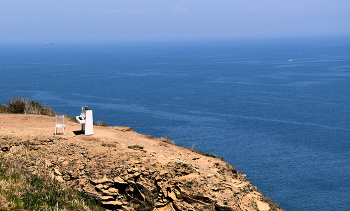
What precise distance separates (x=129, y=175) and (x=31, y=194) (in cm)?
→ 437

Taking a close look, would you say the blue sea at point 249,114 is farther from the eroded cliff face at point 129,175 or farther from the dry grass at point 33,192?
the dry grass at point 33,192

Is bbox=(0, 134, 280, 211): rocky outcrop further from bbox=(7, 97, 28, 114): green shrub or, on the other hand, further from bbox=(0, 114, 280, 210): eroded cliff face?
bbox=(7, 97, 28, 114): green shrub

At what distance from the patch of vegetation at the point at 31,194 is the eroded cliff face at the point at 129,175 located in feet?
2.74

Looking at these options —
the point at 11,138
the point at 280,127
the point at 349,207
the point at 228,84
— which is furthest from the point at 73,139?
the point at 228,84

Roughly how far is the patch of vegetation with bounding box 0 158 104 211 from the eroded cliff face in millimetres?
835

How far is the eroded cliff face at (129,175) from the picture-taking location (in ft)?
42.9

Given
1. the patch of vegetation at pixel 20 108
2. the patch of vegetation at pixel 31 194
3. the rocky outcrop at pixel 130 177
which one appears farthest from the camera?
the patch of vegetation at pixel 20 108

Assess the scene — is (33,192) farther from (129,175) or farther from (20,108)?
(20,108)

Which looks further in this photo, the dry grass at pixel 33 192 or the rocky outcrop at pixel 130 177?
the rocky outcrop at pixel 130 177

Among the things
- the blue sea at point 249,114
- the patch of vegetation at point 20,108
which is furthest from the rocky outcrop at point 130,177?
the blue sea at point 249,114

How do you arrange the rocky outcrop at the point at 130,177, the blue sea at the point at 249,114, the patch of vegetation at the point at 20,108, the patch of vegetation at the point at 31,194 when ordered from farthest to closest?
the blue sea at the point at 249,114
the patch of vegetation at the point at 20,108
the rocky outcrop at the point at 130,177
the patch of vegetation at the point at 31,194

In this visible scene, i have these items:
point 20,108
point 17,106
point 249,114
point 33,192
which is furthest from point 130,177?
point 249,114

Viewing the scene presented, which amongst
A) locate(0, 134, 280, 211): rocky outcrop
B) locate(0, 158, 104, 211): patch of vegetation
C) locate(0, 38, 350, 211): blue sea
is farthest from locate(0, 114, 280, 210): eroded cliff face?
locate(0, 38, 350, 211): blue sea

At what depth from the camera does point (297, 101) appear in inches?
2472
